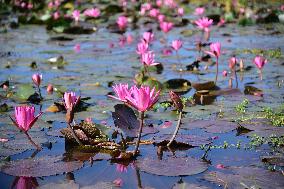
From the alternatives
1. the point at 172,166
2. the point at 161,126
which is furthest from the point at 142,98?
the point at 161,126

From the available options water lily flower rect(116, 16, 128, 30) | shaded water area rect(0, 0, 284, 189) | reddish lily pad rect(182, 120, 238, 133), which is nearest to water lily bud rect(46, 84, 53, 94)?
shaded water area rect(0, 0, 284, 189)

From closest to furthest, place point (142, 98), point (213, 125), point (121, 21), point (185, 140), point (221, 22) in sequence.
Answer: point (142, 98) < point (185, 140) < point (213, 125) < point (121, 21) < point (221, 22)

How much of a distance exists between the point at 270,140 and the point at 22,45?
15.3 ft

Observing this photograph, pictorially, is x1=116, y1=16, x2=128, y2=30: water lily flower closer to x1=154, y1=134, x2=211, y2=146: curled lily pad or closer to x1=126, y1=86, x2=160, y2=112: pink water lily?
x1=154, y1=134, x2=211, y2=146: curled lily pad

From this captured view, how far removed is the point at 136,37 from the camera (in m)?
6.73

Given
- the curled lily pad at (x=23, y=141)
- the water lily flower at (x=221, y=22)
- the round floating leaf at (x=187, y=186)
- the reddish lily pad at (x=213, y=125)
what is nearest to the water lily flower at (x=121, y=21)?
the water lily flower at (x=221, y=22)

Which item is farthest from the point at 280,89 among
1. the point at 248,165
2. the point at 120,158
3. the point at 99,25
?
the point at 99,25

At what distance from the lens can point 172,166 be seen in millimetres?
1612

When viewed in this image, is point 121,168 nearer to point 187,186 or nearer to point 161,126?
point 187,186

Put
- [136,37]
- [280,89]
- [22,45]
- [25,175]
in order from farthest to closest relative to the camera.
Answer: [136,37], [22,45], [280,89], [25,175]

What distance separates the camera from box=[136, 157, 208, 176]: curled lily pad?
156 centimetres

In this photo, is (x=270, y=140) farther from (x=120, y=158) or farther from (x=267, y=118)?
(x=120, y=158)

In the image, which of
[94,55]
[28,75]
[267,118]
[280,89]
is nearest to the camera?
[267,118]

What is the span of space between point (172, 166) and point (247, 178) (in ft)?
1.01
